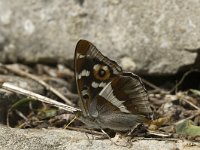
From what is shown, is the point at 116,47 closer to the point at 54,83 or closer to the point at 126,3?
the point at 126,3

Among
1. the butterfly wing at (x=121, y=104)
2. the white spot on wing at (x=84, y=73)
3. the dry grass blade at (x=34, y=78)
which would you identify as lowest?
the dry grass blade at (x=34, y=78)

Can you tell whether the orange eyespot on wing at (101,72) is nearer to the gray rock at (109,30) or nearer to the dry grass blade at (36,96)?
the dry grass blade at (36,96)

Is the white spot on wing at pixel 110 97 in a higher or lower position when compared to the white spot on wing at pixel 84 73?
lower

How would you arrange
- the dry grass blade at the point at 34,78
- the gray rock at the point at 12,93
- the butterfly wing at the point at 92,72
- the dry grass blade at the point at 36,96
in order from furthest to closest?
the dry grass blade at the point at 34,78 → the gray rock at the point at 12,93 → the dry grass blade at the point at 36,96 → the butterfly wing at the point at 92,72

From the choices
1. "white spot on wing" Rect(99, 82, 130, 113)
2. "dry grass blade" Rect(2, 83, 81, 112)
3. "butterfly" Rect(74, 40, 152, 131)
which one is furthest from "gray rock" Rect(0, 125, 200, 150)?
"dry grass blade" Rect(2, 83, 81, 112)

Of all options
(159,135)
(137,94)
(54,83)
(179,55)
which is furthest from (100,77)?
(54,83)

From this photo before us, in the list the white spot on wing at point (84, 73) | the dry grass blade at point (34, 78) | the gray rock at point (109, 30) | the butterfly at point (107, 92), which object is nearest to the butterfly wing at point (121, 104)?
the butterfly at point (107, 92)

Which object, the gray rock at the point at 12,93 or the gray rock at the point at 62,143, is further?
the gray rock at the point at 12,93
